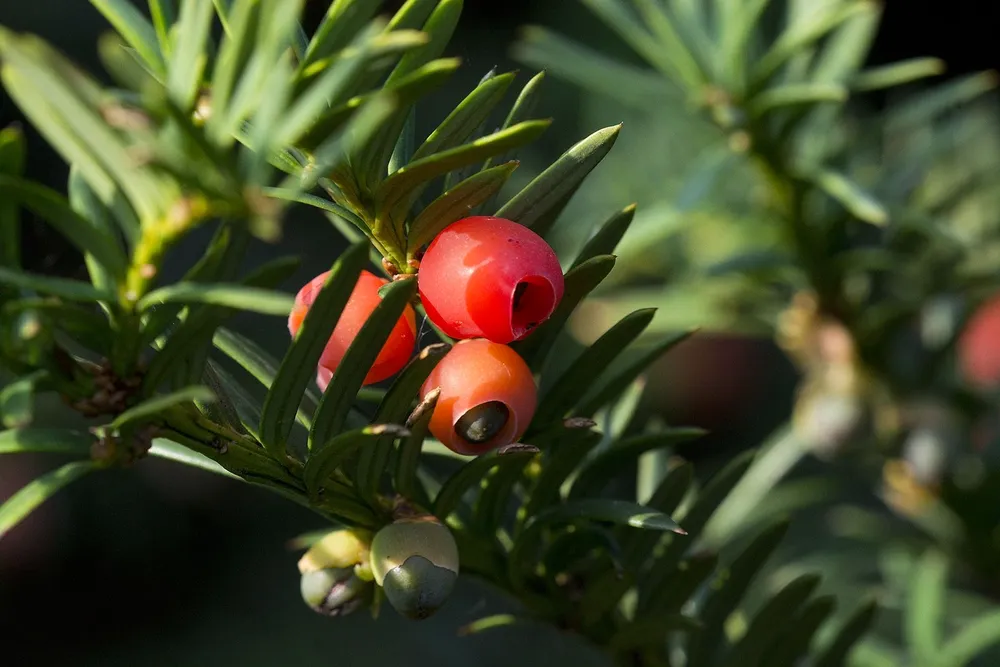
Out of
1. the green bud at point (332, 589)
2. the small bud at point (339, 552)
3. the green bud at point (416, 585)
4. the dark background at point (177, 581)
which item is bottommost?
the dark background at point (177, 581)

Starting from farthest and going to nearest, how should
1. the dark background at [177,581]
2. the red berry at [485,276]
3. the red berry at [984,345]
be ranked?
the dark background at [177,581]
the red berry at [984,345]
the red berry at [485,276]

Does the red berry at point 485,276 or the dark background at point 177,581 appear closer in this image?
the red berry at point 485,276

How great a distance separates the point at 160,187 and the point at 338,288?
8 cm

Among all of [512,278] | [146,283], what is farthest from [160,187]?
[512,278]

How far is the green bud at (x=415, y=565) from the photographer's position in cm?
46

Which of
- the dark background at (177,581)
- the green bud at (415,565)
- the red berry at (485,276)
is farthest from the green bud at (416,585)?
the dark background at (177,581)

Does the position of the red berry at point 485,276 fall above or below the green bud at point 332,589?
above

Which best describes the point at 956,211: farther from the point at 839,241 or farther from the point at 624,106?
the point at 624,106

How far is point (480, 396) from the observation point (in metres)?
0.44

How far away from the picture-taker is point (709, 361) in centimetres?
154

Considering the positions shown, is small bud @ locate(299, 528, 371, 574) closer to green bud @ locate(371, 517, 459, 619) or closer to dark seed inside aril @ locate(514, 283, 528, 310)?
green bud @ locate(371, 517, 459, 619)

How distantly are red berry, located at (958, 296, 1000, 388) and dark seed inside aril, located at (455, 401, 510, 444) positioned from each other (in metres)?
0.92

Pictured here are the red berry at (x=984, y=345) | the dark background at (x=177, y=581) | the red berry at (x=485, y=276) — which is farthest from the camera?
the dark background at (x=177, y=581)

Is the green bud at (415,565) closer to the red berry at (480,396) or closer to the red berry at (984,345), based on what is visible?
the red berry at (480,396)
